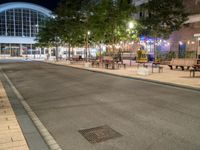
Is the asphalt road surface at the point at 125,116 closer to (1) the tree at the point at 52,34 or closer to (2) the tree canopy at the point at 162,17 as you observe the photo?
(2) the tree canopy at the point at 162,17

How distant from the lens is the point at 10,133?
18.9 ft

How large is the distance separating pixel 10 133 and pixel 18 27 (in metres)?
91.4

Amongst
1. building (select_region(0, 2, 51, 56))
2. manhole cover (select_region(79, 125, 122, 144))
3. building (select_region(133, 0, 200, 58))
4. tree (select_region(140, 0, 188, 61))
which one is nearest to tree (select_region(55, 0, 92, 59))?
building (select_region(133, 0, 200, 58))

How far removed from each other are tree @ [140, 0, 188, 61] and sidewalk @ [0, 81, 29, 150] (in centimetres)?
A: 2095

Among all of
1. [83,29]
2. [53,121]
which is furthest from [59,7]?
[53,121]

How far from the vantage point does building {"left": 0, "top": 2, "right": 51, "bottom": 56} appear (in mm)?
87125

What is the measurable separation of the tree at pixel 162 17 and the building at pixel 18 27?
64.7m

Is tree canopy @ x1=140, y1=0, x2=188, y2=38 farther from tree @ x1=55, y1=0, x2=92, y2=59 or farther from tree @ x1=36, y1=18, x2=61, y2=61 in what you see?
tree @ x1=36, y1=18, x2=61, y2=61

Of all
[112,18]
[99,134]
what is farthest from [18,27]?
[99,134]

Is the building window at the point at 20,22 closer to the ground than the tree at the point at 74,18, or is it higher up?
higher up

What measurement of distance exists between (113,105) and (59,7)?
116ft

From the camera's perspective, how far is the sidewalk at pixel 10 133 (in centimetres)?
499

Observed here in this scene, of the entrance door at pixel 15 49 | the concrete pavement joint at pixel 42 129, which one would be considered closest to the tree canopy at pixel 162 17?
the concrete pavement joint at pixel 42 129

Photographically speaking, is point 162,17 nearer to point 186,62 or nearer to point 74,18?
point 186,62
